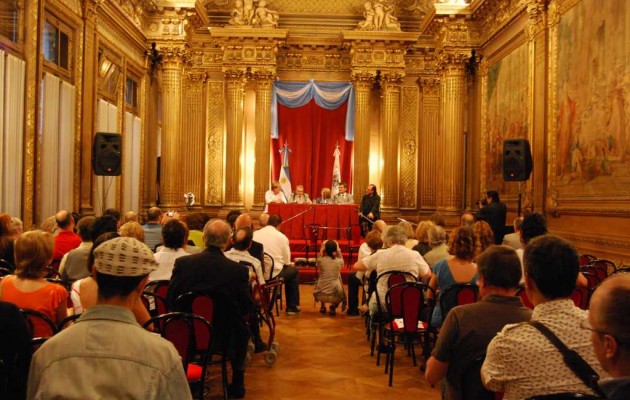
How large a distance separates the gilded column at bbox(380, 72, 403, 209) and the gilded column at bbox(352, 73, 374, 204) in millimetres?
441

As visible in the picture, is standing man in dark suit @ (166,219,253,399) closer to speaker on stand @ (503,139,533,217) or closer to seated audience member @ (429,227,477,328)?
seated audience member @ (429,227,477,328)

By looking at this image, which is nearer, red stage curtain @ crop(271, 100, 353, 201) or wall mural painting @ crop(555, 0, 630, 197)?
wall mural painting @ crop(555, 0, 630, 197)

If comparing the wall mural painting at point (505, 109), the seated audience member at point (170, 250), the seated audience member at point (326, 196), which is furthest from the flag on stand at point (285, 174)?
the seated audience member at point (170, 250)

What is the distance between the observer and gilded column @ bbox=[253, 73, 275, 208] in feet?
57.2

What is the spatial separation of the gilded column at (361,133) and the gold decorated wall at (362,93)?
38 millimetres

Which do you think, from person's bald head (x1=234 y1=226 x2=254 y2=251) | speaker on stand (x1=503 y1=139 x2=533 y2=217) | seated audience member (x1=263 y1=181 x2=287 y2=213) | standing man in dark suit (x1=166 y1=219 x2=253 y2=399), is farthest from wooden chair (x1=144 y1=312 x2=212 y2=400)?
seated audience member (x1=263 y1=181 x2=287 y2=213)

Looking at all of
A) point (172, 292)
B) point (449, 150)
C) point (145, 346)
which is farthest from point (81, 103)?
point (145, 346)

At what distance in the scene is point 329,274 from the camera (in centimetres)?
871

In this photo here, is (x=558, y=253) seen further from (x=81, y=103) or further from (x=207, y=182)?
(x=207, y=182)

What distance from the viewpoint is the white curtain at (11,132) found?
896 cm

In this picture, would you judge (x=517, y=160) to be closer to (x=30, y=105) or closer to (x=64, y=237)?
(x=64, y=237)

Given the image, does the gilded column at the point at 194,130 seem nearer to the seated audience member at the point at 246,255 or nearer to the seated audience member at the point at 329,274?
the seated audience member at the point at 329,274

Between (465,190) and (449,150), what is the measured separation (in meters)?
1.25

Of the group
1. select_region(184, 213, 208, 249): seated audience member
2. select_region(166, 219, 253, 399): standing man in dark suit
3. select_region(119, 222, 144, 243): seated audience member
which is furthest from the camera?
select_region(184, 213, 208, 249): seated audience member
